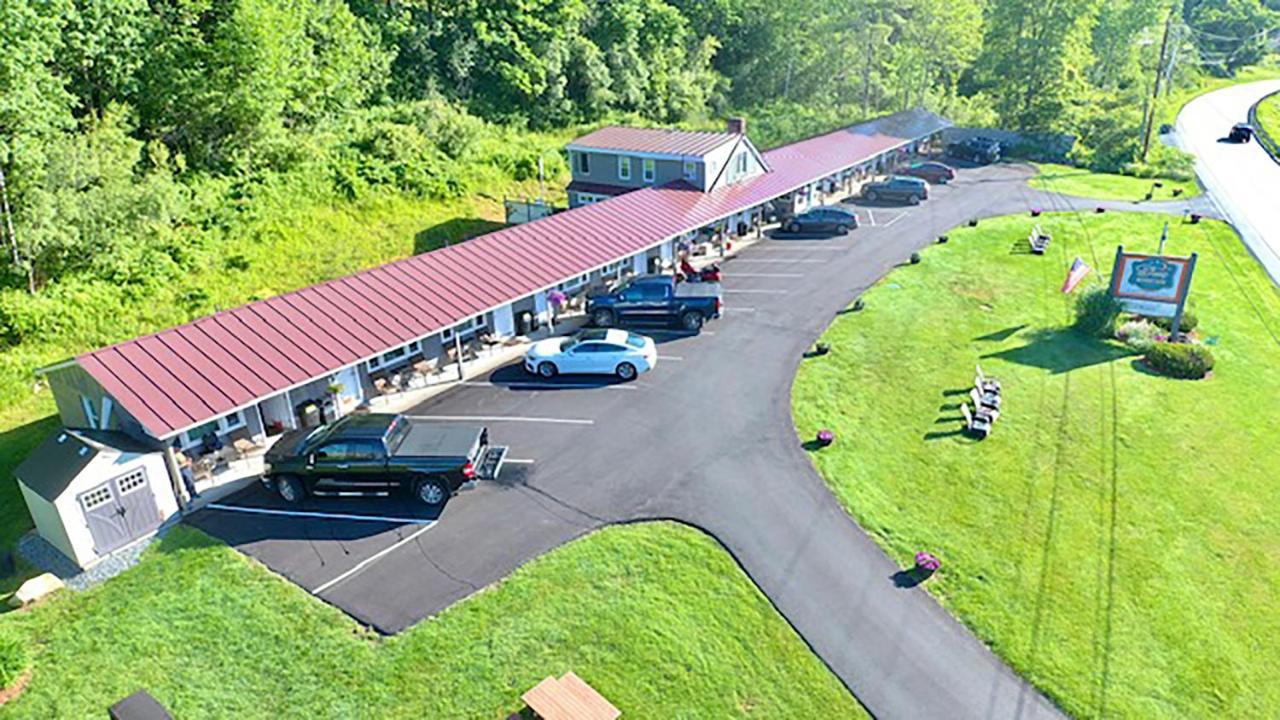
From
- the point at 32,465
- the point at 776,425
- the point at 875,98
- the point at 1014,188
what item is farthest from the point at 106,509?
the point at 875,98

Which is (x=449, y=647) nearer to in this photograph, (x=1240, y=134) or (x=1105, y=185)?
(x=1105, y=185)

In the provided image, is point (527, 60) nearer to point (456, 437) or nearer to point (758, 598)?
point (456, 437)

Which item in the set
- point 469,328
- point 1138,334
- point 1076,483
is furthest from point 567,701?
point 1138,334

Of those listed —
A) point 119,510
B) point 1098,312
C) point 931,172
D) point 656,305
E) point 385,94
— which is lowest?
point 1098,312

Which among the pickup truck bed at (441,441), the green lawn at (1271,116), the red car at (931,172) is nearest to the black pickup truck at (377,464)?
the pickup truck bed at (441,441)

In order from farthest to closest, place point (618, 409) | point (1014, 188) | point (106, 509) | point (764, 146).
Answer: point (764, 146)
point (1014, 188)
point (618, 409)
point (106, 509)

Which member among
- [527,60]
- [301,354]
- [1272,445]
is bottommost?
[1272,445]

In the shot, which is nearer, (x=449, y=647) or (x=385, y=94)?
(x=449, y=647)
